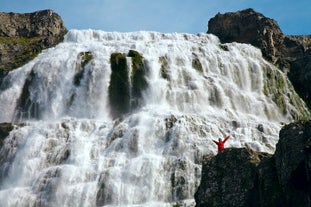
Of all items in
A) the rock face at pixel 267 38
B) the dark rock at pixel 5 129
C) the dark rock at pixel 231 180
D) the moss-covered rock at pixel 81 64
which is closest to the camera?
the dark rock at pixel 231 180

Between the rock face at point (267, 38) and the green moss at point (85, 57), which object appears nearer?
the green moss at point (85, 57)

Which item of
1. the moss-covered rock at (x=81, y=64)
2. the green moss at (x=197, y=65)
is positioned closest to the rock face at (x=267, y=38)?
the green moss at (x=197, y=65)

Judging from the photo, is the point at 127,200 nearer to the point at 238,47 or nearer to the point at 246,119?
the point at 246,119

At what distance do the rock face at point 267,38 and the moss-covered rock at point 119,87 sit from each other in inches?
791

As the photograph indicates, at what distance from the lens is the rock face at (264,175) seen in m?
26.3

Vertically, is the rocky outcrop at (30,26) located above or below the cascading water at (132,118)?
above

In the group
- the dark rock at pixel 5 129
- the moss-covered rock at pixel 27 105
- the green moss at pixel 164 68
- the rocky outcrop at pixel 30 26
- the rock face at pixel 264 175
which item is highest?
the rocky outcrop at pixel 30 26

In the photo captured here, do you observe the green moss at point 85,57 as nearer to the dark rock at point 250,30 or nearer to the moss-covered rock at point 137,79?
the moss-covered rock at point 137,79

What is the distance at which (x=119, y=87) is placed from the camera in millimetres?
61500

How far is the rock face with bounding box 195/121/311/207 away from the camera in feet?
86.4

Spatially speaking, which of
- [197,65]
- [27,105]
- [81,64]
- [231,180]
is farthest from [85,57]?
[231,180]

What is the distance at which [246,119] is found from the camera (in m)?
57.8

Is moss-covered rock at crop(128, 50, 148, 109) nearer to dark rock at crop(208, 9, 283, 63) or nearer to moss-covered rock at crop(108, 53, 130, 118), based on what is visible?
moss-covered rock at crop(108, 53, 130, 118)

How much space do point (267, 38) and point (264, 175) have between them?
5239cm
